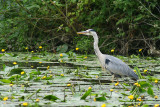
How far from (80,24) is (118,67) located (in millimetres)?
6018

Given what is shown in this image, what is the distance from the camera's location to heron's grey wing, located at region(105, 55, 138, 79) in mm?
6006

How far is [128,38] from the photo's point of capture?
36.0ft

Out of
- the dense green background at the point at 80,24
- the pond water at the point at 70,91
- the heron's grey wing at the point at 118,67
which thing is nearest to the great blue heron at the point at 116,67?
the heron's grey wing at the point at 118,67

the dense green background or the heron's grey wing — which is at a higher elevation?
the dense green background

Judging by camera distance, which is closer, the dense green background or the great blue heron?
the great blue heron

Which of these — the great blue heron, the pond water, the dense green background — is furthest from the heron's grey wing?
the dense green background

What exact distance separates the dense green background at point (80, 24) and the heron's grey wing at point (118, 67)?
12.0ft

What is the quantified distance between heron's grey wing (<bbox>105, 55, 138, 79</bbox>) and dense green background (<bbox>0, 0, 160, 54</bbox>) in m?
3.67

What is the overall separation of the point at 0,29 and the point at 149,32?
5222mm

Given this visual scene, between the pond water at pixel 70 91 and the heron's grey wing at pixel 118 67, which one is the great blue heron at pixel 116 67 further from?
the pond water at pixel 70 91

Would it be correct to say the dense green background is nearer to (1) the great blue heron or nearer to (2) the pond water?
(1) the great blue heron

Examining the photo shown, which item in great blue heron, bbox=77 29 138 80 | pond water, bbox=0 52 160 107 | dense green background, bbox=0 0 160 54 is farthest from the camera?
dense green background, bbox=0 0 160 54

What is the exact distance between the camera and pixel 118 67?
6.19 m

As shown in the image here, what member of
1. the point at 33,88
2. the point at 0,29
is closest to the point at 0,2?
the point at 0,29
